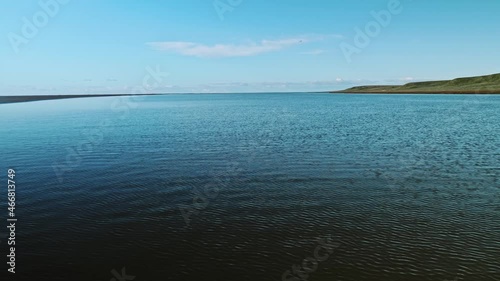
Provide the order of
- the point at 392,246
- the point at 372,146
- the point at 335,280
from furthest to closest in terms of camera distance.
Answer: the point at 372,146 → the point at 392,246 → the point at 335,280

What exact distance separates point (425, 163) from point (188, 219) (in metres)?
24.6

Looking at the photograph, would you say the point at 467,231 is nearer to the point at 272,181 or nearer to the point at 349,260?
the point at 349,260

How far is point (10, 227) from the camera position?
1869 centimetres

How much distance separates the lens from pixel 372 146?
142ft

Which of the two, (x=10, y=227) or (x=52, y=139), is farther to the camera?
(x=52, y=139)

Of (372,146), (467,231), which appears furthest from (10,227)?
(372,146)

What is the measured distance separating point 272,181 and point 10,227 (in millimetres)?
17697

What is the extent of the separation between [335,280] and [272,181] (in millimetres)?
14473

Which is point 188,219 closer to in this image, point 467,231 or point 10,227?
point 10,227

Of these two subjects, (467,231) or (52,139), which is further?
(52,139)

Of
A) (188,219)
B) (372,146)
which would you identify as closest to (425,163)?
(372,146)

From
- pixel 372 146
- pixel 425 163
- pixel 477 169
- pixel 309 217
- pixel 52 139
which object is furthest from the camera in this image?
pixel 52 139

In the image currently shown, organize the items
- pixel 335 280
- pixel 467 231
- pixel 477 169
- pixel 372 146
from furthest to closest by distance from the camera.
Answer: pixel 372 146 → pixel 477 169 → pixel 467 231 → pixel 335 280

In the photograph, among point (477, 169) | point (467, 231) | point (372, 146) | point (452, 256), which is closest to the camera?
Result: point (452, 256)
